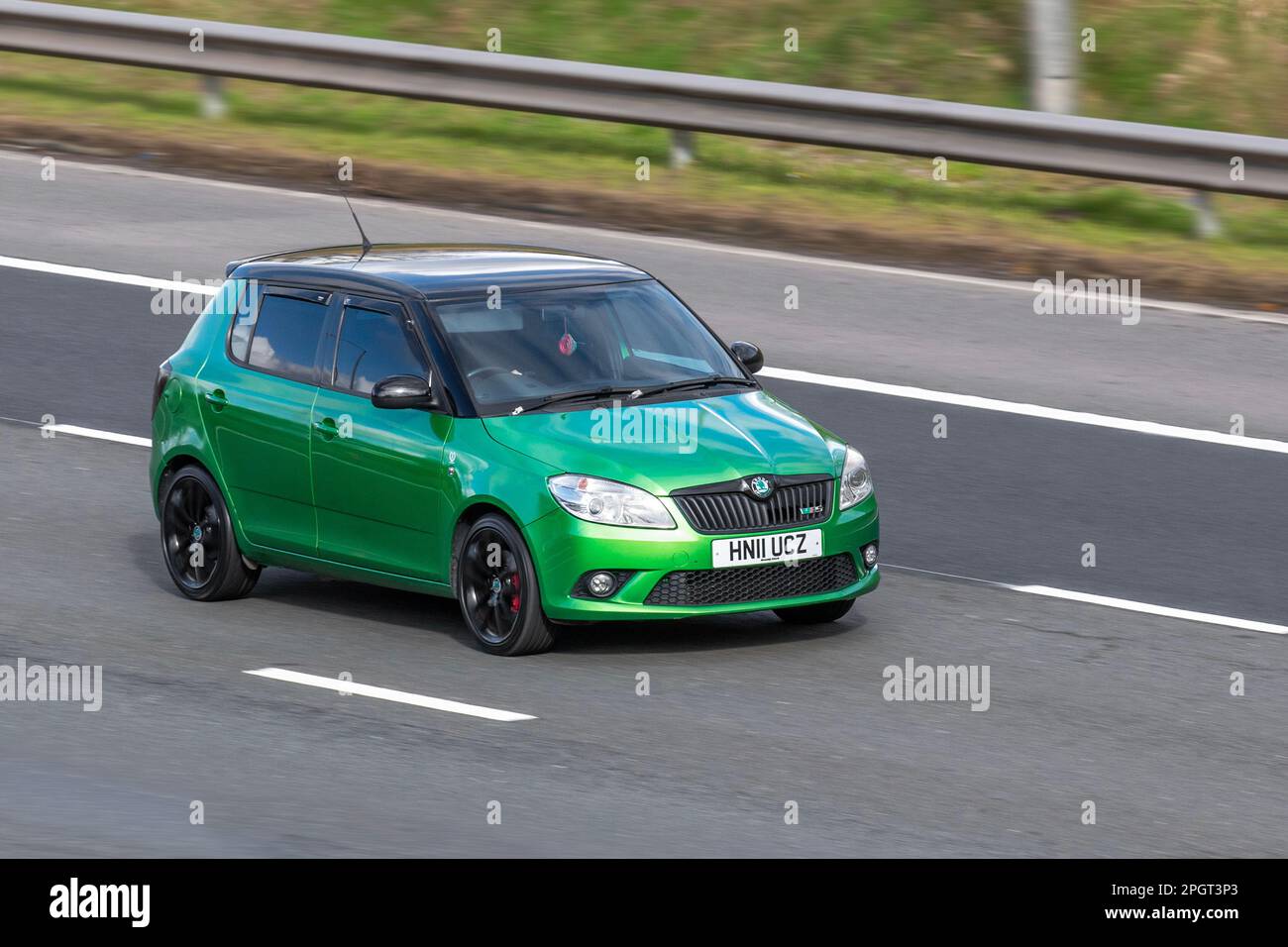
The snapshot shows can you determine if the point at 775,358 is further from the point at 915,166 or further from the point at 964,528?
the point at 915,166

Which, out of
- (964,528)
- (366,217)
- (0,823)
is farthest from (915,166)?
(0,823)

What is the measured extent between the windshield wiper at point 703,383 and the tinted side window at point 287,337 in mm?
1625

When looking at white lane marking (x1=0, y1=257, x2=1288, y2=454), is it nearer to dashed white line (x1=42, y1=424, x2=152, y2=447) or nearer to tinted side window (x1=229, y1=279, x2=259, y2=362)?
dashed white line (x1=42, y1=424, x2=152, y2=447)

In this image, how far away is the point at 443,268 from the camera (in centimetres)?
1115

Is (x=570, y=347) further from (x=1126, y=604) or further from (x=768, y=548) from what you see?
(x=1126, y=604)

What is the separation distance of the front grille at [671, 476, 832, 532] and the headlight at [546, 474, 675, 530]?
105mm

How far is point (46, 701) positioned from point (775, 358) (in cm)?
731

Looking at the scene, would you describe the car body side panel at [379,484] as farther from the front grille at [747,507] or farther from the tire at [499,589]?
the front grille at [747,507]

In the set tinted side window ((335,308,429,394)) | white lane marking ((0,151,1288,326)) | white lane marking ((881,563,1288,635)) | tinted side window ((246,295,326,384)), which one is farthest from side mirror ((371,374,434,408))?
white lane marking ((0,151,1288,326))

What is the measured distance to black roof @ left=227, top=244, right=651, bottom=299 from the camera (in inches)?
A: 430

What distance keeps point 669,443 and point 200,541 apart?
102 inches

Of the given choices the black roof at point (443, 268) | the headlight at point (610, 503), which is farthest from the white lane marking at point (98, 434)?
the headlight at point (610, 503)

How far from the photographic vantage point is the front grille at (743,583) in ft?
32.8

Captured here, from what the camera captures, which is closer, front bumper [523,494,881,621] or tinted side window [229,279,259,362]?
front bumper [523,494,881,621]
